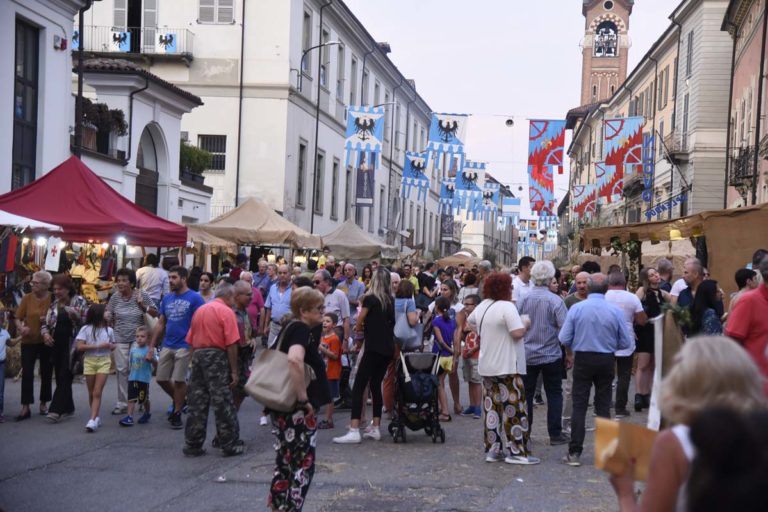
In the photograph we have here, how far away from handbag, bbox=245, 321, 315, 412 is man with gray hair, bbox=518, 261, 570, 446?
3.83 m

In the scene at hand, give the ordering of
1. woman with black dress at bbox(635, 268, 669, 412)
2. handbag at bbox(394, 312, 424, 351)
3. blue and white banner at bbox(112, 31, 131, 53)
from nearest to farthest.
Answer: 1. handbag at bbox(394, 312, 424, 351)
2. woman with black dress at bbox(635, 268, 669, 412)
3. blue and white banner at bbox(112, 31, 131, 53)

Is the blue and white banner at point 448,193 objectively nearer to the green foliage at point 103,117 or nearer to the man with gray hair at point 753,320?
the green foliage at point 103,117

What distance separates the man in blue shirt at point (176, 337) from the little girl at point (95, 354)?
0.49m

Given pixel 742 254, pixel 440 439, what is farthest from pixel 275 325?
pixel 742 254

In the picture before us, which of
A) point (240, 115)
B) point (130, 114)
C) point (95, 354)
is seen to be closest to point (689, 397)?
point (95, 354)

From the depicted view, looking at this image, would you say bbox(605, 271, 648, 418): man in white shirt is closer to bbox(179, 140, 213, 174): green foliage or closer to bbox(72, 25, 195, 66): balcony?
bbox(179, 140, 213, 174): green foliage

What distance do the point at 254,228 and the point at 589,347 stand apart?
13445 mm

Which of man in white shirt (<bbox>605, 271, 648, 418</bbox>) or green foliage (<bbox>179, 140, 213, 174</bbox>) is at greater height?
green foliage (<bbox>179, 140, 213, 174</bbox>)

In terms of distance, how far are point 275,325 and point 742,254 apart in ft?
23.6

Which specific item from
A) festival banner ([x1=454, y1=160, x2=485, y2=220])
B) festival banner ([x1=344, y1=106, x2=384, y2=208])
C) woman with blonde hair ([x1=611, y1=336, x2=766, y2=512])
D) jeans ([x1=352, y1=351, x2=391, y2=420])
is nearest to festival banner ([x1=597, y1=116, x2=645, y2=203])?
festival banner ([x1=344, y1=106, x2=384, y2=208])

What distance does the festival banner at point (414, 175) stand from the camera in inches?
1428

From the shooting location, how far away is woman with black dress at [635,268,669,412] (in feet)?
40.4

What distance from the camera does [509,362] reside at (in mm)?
8898

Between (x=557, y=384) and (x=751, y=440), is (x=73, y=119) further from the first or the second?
(x=751, y=440)
